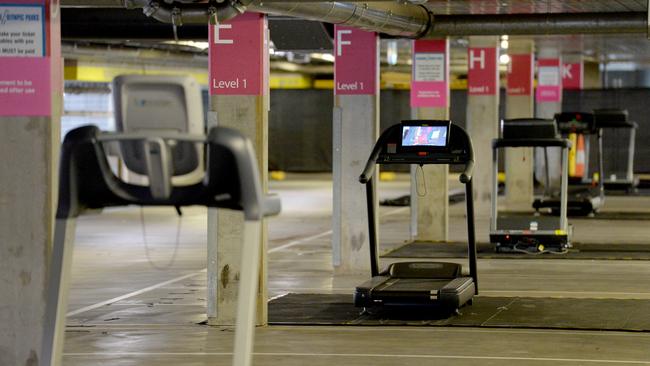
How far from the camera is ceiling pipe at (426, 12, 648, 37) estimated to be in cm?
1470

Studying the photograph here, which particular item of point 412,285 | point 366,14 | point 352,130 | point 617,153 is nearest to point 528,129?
point 352,130

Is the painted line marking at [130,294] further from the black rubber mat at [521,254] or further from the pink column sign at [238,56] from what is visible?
the black rubber mat at [521,254]

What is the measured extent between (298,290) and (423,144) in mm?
1921

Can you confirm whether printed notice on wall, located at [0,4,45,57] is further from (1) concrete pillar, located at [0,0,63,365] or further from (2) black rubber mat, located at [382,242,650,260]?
(2) black rubber mat, located at [382,242,650,260]

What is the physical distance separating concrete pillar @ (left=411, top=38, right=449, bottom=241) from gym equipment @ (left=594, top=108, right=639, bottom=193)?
7.46m

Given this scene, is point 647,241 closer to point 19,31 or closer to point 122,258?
point 122,258

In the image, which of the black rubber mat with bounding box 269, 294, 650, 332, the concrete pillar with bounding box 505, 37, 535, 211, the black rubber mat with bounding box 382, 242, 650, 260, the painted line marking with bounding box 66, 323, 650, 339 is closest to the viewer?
the painted line marking with bounding box 66, 323, 650, 339

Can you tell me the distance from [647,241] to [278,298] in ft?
24.7

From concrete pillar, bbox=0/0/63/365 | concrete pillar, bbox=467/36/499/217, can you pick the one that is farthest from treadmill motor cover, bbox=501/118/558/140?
concrete pillar, bbox=0/0/63/365

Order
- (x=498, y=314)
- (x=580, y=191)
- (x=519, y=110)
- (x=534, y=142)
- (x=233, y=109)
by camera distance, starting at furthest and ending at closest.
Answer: (x=519, y=110) < (x=580, y=191) < (x=534, y=142) < (x=498, y=314) < (x=233, y=109)

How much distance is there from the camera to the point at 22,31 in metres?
7.86

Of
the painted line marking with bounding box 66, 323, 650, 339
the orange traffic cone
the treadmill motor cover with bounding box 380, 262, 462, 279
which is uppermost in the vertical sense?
the orange traffic cone

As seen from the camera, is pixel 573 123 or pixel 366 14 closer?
pixel 366 14

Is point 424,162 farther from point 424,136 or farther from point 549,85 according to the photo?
point 549,85
